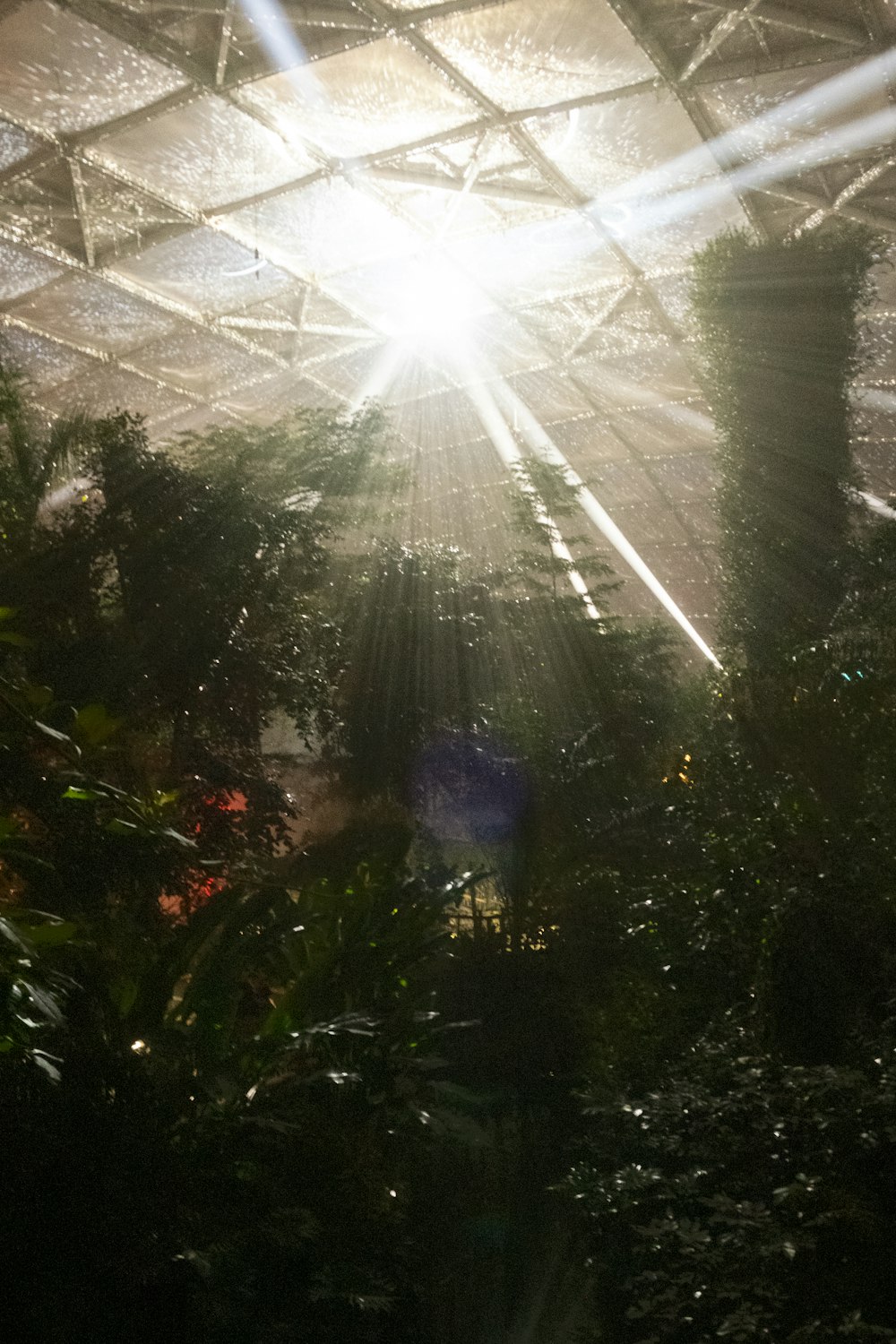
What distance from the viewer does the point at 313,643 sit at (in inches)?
283

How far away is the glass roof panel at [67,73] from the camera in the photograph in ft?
18.5

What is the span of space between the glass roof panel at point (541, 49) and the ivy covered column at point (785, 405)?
2076mm

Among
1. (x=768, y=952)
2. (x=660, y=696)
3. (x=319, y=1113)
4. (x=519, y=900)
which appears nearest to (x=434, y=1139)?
(x=319, y=1113)

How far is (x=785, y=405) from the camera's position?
7703mm

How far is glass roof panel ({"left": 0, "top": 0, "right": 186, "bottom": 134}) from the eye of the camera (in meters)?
5.64

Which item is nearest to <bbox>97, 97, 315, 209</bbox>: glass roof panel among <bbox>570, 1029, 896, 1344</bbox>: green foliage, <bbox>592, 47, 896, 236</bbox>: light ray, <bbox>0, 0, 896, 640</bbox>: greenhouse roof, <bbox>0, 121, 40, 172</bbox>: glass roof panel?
<bbox>0, 0, 896, 640</bbox>: greenhouse roof

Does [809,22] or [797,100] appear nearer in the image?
[809,22]

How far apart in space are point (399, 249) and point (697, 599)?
716 cm

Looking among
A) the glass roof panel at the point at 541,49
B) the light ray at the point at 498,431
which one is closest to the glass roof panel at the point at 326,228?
the glass roof panel at the point at 541,49

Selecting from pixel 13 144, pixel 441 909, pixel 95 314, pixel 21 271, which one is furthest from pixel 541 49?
pixel 95 314

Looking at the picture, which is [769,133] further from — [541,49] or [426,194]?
[426,194]

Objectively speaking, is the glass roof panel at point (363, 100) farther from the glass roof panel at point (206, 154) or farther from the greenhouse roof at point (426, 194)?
the glass roof panel at point (206, 154)

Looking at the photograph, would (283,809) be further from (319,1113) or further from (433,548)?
(433,548)

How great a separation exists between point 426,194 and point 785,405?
3270 millimetres
